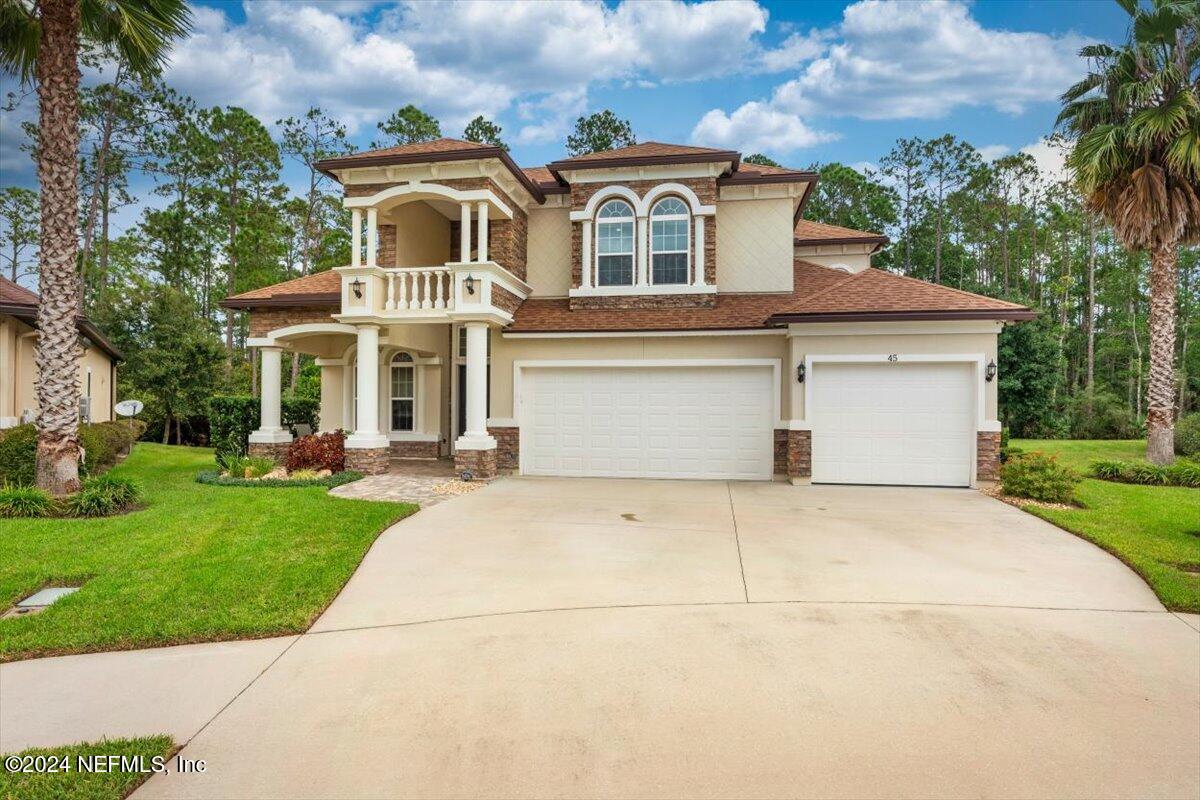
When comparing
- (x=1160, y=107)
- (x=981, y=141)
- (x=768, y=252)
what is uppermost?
(x=981, y=141)

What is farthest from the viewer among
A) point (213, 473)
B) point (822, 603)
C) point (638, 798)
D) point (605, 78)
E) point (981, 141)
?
point (981, 141)

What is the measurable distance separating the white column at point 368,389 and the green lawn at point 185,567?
285 centimetres

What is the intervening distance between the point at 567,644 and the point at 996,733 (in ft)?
8.83

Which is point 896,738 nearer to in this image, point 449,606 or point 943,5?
point 449,606

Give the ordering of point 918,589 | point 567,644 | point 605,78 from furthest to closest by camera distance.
Answer: point 605,78 → point 918,589 → point 567,644

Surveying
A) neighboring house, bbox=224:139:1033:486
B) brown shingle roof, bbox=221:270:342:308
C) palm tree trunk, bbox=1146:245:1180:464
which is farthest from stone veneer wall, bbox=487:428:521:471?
palm tree trunk, bbox=1146:245:1180:464

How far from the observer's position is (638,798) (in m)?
2.94

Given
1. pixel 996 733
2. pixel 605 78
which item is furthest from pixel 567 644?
pixel 605 78

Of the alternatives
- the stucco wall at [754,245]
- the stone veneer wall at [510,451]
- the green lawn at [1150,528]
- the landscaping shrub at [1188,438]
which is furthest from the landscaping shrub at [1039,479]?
the landscaping shrub at [1188,438]

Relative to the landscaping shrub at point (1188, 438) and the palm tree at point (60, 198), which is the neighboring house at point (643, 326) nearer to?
the palm tree at point (60, 198)

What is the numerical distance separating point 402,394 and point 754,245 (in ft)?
30.6

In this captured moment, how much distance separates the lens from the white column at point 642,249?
46.9 feet

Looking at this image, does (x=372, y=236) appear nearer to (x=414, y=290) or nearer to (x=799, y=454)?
(x=414, y=290)

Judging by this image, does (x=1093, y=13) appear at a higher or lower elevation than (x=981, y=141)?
lower
